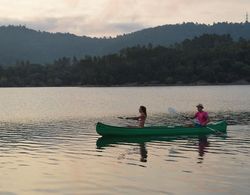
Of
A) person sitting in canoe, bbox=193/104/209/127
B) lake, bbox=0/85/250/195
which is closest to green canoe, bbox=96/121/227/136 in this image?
lake, bbox=0/85/250/195

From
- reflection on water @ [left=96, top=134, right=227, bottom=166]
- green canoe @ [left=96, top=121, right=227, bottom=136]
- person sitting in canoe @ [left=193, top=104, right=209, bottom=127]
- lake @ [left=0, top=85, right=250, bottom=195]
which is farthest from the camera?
person sitting in canoe @ [left=193, top=104, right=209, bottom=127]

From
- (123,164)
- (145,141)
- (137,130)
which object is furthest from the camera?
(137,130)

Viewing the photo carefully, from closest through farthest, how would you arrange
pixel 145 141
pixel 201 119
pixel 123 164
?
pixel 123 164 → pixel 145 141 → pixel 201 119

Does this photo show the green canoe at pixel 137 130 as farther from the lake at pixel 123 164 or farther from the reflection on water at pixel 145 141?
the lake at pixel 123 164

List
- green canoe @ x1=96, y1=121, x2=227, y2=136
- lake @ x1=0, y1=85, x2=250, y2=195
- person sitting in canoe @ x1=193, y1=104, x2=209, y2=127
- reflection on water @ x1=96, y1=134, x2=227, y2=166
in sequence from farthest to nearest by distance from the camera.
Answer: person sitting in canoe @ x1=193, y1=104, x2=209, y2=127, green canoe @ x1=96, y1=121, x2=227, y2=136, reflection on water @ x1=96, y1=134, x2=227, y2=166, lake @ x1=0, y1=85, x2=250, y2=195

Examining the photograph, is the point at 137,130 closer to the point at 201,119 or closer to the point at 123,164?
the point at 201,119

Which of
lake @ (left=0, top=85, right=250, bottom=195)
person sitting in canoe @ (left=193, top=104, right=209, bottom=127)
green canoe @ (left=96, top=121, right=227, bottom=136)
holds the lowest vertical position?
lake @ (left=0, top=85, right=250, bottom=195)

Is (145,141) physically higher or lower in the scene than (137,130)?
lower

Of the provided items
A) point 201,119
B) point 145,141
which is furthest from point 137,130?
point 201,119

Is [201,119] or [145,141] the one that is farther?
[201,119]

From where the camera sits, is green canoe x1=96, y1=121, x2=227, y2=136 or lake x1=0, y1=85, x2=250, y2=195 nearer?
lake x1=0, y1=85, x2=250, y2=195

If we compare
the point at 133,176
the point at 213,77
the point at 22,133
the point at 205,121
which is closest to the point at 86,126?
the point at 22,133

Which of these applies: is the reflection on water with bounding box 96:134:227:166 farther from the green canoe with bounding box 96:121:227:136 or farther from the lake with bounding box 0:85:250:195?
the green canoe with bounding box 96:121:227:136

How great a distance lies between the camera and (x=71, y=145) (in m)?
31.0
